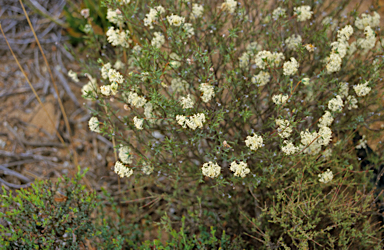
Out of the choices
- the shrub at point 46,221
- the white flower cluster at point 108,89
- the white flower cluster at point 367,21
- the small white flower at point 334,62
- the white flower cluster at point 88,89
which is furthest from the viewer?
the white flower cluster at point 367,21

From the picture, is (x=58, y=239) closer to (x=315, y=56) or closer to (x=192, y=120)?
(x=192, y=120)

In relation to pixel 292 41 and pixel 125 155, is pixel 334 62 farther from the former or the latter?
pixel 125 155

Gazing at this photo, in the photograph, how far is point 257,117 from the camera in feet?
9.45

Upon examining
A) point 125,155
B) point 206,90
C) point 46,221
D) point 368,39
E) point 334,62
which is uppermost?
point 368,39

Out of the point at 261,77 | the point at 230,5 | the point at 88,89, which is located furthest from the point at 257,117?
the point at 88,89

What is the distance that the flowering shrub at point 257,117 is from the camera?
2.31 metres

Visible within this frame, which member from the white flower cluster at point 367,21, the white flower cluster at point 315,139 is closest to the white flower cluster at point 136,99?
the white flower cluster at point 315,139

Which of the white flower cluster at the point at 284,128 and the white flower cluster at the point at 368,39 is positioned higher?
the white flower cluster at the point at 368,39

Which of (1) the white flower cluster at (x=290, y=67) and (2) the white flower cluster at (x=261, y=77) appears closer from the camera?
(1) the white flower cluster at (x=290, y=67)

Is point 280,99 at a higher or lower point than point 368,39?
lower

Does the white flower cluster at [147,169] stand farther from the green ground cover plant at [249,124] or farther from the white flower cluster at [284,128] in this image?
the white flower cluster at [284,128]

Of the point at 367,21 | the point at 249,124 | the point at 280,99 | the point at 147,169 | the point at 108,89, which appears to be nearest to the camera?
the point at 108,89

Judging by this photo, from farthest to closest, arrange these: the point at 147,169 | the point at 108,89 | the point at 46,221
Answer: the point at 147,169
the point at 46,221
the point at 108,89

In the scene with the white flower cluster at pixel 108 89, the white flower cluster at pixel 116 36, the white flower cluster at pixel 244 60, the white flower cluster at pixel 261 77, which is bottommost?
the white flower cluster at pixel 108 89
